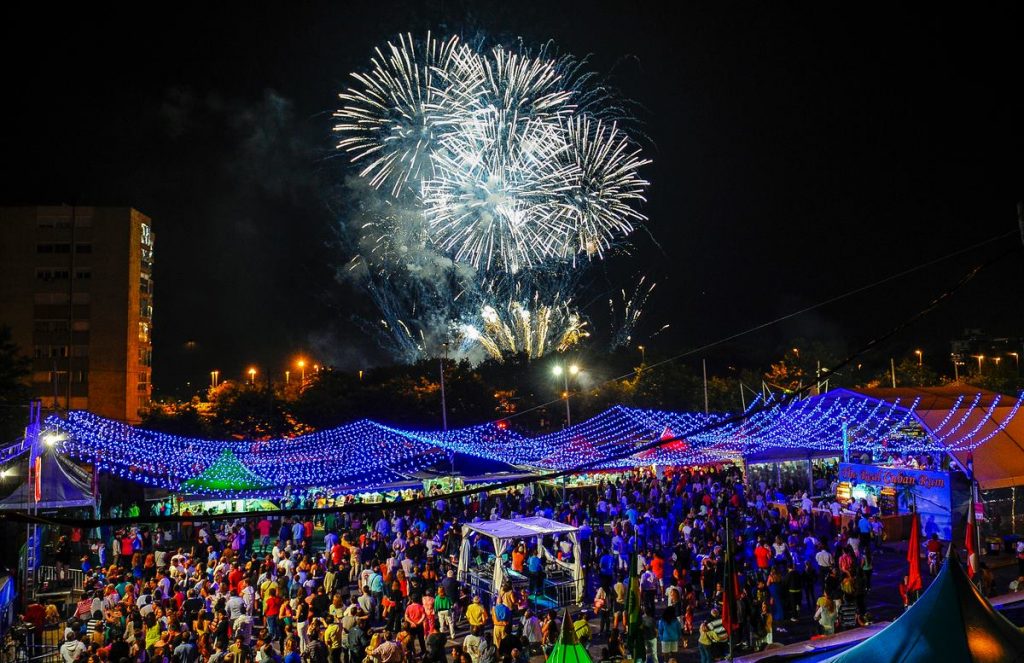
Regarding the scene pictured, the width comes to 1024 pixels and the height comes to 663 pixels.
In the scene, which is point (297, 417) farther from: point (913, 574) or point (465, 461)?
point (913, 574)

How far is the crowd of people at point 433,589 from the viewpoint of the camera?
10547 mm

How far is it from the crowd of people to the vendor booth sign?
142 cm

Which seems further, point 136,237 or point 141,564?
point 136,237

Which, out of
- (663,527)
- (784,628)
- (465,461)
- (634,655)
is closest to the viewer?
(634,655)

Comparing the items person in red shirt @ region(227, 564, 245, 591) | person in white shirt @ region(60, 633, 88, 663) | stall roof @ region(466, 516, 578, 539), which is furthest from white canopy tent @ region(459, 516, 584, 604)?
person in white shirt @ region(60, 633, 88, 663)

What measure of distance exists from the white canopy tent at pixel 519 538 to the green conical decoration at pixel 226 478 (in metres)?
7.71

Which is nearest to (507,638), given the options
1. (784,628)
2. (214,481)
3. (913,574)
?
(784,628)

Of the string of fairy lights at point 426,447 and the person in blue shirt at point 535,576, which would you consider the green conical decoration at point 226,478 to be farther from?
the person in blue shirt at point 535,576

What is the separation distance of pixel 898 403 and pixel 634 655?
14.3 metres

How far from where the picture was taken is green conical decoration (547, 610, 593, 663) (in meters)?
7.81

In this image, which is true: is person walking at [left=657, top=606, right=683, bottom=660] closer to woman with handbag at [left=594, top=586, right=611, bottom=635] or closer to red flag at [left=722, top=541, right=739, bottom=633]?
red flag at [left=722, top=541, right=739, bottom=633]

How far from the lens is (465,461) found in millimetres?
23562

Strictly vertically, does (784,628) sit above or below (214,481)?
below

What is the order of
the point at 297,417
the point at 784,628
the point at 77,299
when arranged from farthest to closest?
the point at 77,299 < the point at 297,417 < the point at 784,628
